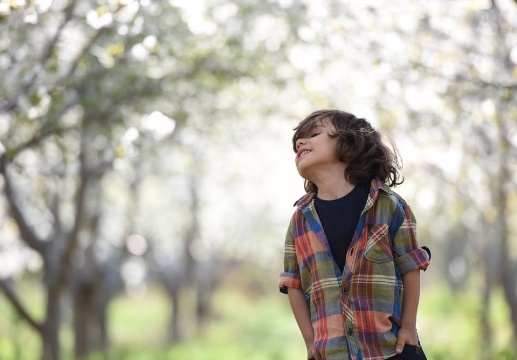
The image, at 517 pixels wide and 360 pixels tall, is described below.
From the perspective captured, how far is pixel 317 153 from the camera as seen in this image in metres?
3.39

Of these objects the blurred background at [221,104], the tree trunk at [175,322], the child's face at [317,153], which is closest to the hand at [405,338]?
the child's face at [317,153]

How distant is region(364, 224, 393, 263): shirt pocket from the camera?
3.22 metres

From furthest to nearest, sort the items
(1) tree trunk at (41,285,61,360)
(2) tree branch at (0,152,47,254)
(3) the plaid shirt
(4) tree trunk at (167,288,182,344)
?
(4) tree trunk at (167,288,182,344) → (1) tree trunk at (41,285,61,360) → (2) tree branch at (0,152,47,254) → (3) the plaid shirt

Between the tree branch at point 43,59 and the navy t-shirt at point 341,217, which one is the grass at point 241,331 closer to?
the navy t-shirt at point 341,217

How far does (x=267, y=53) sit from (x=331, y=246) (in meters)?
6.11

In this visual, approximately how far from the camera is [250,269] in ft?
121

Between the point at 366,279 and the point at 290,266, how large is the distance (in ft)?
1.13

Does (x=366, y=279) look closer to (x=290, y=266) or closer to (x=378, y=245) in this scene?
(x=378, y=245)

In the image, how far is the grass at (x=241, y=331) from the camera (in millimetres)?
13109

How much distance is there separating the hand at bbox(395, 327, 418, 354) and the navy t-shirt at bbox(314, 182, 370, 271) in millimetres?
292

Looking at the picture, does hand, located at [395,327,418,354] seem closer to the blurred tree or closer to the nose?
the nose

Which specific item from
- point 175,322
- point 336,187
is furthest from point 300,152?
point 175,322

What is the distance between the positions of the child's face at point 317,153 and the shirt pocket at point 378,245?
0.30 m

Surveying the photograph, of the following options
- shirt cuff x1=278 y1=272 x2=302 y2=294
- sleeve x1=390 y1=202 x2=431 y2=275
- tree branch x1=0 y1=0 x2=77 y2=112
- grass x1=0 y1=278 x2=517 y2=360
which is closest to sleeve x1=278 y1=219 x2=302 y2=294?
shirt cuff x1=278 y1=272 x2=302 y2=294
